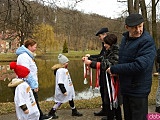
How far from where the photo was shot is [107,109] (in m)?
4.75

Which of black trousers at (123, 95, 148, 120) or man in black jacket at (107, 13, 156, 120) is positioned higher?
man in black jacket at (107, 13, 156, 120)

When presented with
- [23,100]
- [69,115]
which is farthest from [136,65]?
[69,115]

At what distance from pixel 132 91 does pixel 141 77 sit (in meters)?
0.23

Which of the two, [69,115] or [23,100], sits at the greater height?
[23,100]

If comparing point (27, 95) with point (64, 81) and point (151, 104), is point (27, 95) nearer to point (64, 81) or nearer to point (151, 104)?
point (64, 81)

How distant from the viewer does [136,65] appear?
3145 mm

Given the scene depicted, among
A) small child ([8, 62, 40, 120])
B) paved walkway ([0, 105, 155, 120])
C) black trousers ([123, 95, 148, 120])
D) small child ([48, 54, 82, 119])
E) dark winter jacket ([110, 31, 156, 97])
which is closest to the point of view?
dark winter jacket ([110, 31, 156, 97])

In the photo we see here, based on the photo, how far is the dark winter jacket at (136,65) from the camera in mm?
3164

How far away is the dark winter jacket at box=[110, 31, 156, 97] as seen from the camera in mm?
3164

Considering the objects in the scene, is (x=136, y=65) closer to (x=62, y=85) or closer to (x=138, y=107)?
(x=138, y=107)

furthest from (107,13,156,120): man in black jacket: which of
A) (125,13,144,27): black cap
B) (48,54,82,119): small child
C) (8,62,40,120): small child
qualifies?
(48,54,82,119): small child

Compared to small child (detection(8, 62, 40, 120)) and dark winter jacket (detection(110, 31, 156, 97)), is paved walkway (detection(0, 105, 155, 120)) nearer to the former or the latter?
small child (detection(8, 62, 40, 120))

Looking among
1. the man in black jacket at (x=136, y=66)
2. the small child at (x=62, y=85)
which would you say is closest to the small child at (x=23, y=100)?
the small child at (x=62, y=85)

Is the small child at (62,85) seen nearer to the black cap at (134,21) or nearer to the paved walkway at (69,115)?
the paved walkway at (69,115)
